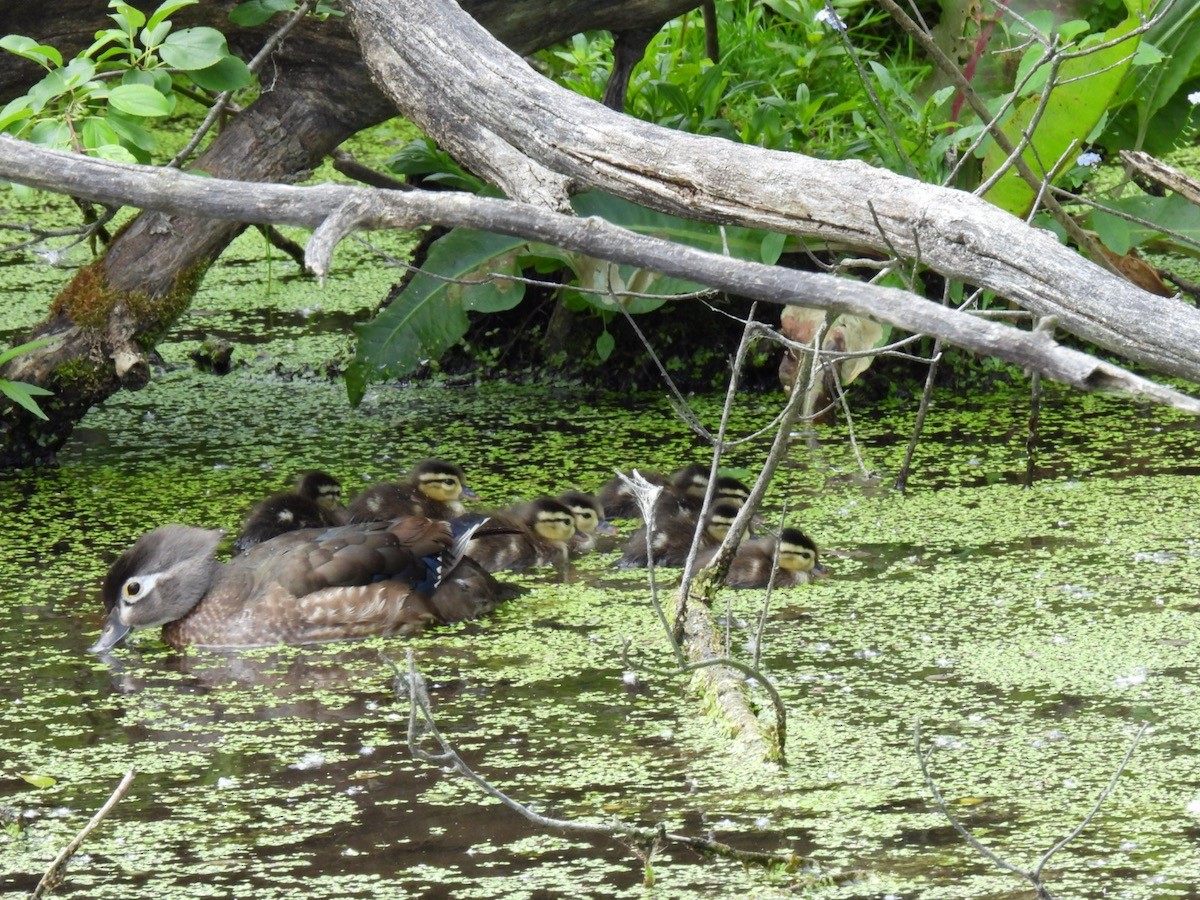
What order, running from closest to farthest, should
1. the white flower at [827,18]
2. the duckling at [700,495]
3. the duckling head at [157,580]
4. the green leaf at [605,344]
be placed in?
the duckling head at [157,580]
the white flower at [827,18]
the duckling at [700,495]
the green leaf at [605,344]

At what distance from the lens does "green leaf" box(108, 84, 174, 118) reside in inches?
143

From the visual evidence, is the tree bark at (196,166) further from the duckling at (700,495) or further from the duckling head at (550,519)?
the duckling at (700,495)

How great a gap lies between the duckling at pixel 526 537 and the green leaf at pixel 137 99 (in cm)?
148

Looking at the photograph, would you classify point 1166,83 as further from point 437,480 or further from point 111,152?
point 111,152

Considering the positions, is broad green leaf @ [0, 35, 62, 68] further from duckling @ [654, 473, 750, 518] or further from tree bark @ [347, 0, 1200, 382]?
duckling @ [654, 473, 750, 518]

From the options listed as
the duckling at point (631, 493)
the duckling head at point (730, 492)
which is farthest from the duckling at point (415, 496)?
the duckling head at point (730, 492)

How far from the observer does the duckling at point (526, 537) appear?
15.3ft

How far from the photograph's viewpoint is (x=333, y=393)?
6.27 m

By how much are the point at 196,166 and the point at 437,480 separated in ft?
3.83

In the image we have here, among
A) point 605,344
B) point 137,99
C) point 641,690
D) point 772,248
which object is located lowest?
point 641,690

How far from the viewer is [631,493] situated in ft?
16.4

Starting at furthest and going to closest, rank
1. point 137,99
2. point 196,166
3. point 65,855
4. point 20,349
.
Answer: point 196,166
point 20,349
point 137,99
point 65,855

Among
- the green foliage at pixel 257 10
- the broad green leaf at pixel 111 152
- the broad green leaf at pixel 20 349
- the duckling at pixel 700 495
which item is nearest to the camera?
the broad green leaf at pixel 111 152

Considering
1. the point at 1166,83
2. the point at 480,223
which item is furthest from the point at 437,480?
the point at 1166,83
